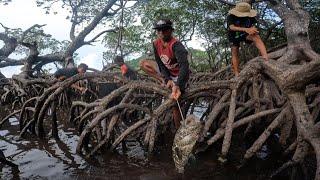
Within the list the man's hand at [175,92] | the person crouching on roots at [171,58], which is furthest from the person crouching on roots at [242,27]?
the man's hand at [175,92]

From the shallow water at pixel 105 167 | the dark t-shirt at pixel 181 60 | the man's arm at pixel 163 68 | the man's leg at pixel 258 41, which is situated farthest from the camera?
the man's leg at pixel 258 41

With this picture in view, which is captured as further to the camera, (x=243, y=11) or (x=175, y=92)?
(x=243, y=11)

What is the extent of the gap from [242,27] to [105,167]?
2.44 m

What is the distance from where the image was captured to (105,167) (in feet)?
15.7

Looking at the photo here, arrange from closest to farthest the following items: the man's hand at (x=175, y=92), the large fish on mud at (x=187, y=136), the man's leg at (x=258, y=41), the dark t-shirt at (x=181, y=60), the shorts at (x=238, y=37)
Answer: the large fish on mud at (x=187, y=136), the dark t-shirt at (x=181, y=60), the man's hand at (x=175, y=92), the man's leg at (x=258, y=41), the shorts at (x=238, y=37)

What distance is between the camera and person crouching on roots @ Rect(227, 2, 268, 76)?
4918 millimetres

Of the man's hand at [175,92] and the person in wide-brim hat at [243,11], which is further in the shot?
the person in wide-brim hat at [243,11]

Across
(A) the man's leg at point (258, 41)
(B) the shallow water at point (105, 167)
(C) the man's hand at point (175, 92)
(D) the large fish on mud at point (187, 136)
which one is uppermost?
(A) the man's leg at point (258, 41)

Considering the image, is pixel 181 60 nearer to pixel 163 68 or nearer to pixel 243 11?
pixel 163 68

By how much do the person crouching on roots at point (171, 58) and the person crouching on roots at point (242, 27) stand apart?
103 centimetres

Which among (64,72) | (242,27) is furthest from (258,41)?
(64,72)

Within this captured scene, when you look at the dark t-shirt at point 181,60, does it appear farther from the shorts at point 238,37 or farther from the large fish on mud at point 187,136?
the shorts at point 238,37

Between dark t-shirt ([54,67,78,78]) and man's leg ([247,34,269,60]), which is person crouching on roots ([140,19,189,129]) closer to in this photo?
man's leg ([247,34,269,60])

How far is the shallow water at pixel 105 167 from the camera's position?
444 cm
